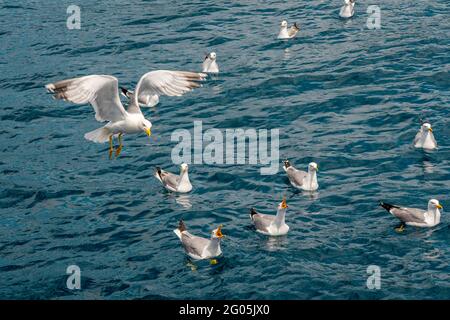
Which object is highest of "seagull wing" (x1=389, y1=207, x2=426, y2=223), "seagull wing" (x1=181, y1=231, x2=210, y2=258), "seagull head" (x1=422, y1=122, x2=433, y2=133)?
"seagull head" (x1=422, y1=122, x2=433, y2=133)

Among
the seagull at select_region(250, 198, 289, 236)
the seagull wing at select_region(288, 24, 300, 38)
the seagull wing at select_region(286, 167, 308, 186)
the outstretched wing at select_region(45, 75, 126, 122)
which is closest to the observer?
the outstretched wing at select_region(45, 75, 126, 122)

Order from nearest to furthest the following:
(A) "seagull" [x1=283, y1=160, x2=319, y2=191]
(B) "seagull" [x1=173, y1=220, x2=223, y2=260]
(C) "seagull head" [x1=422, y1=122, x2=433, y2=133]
A: (B) "seagull" [x1=173, y1=220, x2=223, y2=260] → (A) "seagull" [x1=283, y1=160, x2=319, y2=191] → (C) "seagull head" [x1=422, y1=122, x2=433, y2=133]

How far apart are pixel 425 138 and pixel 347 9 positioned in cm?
1255

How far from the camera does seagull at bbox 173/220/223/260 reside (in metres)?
24.1

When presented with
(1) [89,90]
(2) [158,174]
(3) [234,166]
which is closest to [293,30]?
(3) [234,166]

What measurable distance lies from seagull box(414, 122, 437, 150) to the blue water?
1.42 feet

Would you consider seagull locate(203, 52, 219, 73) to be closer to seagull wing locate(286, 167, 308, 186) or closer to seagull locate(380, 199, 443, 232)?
seagull wing locate(286, 167, 308, 186)

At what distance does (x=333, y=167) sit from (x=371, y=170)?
1.21 meters

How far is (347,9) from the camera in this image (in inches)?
1577

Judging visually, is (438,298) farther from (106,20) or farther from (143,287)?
(106,20)

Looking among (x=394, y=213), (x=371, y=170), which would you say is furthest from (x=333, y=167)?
(x=394, y=213)

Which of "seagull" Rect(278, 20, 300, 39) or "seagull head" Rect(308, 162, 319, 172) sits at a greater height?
"seagull" Rect(278, 20, 300, 39)

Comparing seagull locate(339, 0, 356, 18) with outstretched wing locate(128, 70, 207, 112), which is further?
seagull locate(339, 0, 356, 18)

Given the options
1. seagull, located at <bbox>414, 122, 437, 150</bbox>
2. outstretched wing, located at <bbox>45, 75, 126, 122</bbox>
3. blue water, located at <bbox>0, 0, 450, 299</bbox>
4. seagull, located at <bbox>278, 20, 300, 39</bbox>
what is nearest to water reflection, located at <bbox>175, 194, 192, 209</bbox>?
blue water, located at <bbox>0, 0, 450, 299</bbox>
